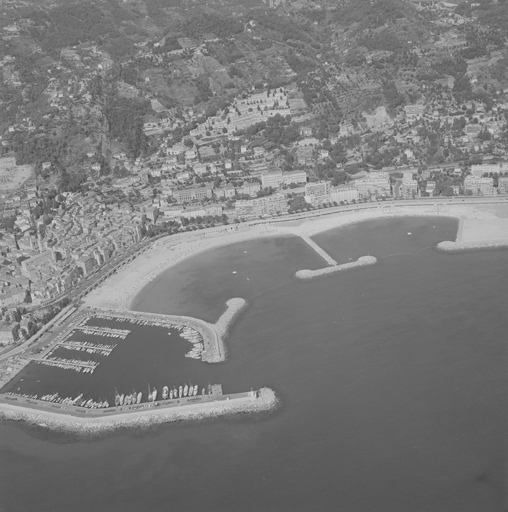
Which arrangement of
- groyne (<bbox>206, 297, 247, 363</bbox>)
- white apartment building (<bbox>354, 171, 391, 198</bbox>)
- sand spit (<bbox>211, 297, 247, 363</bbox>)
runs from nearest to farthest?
groyne (<bbox>206, 297, 247, 363</bbox>), sand spit (<bbox>211, 297, 247, 363</bbox>), white apartment building (<bbox>354, 171, 391, 198</bbox>)

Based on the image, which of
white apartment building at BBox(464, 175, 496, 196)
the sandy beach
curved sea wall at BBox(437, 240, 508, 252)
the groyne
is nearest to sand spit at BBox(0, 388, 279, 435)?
the groyne

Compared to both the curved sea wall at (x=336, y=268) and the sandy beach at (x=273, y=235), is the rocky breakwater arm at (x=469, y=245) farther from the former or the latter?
the curved sea wall at (x=336, y=268)

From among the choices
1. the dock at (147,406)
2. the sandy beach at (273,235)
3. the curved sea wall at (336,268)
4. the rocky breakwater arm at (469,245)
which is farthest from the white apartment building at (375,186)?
the dock at (147,406)

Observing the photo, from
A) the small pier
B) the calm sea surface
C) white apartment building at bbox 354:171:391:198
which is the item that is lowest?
the calm sea surface

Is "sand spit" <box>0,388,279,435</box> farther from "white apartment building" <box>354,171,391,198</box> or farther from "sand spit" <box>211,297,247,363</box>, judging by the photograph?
"white apartment building" <box>354,171,391,198</box>

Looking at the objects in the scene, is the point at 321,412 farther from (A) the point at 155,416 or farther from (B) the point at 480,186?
(B) the point at 480,186
